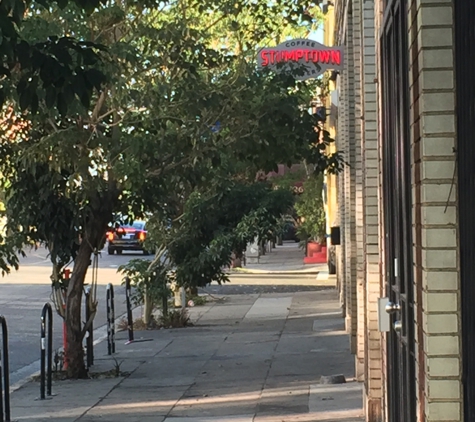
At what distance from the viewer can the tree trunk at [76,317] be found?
12.0 m

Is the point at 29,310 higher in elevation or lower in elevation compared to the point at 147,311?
lower

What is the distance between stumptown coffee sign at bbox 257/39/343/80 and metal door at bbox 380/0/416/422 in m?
6.32

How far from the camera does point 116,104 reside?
1057cm

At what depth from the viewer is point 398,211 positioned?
553 centimetres

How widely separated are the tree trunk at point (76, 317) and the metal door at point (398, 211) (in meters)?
6.09

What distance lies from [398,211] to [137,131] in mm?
5731

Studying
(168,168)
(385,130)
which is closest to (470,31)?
(385,130)

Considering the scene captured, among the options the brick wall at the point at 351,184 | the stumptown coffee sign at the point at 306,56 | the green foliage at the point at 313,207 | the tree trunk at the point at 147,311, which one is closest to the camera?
the brick wall at the point at 351,184

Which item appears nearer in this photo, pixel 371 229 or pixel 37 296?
pixel 371 229

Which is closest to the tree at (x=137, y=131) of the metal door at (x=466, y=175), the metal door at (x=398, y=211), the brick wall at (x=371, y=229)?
the brick wall at (x=371, y=229)

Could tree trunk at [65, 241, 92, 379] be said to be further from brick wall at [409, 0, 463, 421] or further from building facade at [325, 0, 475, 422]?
brick wall at [409, 0, 463, 421]

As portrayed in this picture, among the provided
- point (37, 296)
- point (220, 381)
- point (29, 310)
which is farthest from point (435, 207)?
point (37, 296)

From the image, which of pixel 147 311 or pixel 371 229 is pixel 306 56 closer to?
pixel 371 229

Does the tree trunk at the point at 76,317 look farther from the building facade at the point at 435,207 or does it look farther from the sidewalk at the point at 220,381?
the building facade at the point at 435,207
